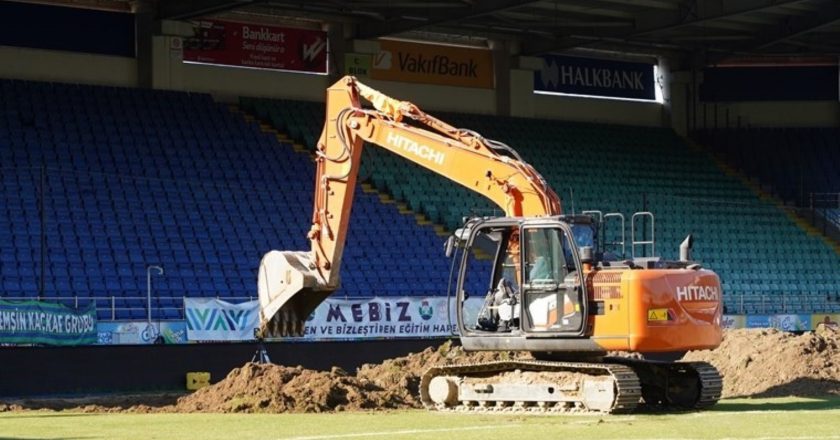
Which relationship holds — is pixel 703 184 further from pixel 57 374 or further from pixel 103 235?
pixel 57 374

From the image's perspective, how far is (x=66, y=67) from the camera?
137 feet

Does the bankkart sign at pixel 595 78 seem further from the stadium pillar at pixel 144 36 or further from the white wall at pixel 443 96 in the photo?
the stadium pillar at pixel 144 36

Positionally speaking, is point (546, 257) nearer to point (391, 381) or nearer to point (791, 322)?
point (391, 381)

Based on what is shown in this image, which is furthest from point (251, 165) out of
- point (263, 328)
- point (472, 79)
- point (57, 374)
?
point (263, 328)

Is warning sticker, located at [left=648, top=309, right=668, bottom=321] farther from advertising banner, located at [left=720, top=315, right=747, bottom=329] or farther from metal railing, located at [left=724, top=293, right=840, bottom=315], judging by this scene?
metal railing, located at [left=724, top=293, right=840, bottom=315]

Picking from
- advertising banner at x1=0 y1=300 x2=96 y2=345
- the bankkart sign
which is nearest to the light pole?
advertising banner at x1=0 y1=300 x2=96 y2=345

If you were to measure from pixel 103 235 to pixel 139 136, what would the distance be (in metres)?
5.75

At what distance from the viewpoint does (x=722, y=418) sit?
66.4ft

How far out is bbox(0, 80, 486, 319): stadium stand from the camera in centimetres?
3369

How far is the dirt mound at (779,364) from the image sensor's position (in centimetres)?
2583

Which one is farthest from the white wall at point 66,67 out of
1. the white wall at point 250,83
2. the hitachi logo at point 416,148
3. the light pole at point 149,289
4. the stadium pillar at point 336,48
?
the hitachi logo at point 416,148

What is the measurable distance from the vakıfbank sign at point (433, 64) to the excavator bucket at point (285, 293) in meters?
24.4

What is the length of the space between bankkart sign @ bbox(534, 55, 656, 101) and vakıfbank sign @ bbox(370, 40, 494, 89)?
231 centimetres

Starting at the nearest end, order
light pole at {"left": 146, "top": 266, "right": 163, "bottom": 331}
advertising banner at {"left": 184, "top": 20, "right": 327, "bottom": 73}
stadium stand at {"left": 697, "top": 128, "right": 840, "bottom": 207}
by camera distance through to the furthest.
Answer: light pole at {"left": 146, "top": 266, "right": 163, "bottom": 331}
advertising banner at {"left": 184, "top": 20, "right": 327, "bottom": 73}
stadium stand at {"left": 697, "top": 128, "right": 840, "bottom": 207}
